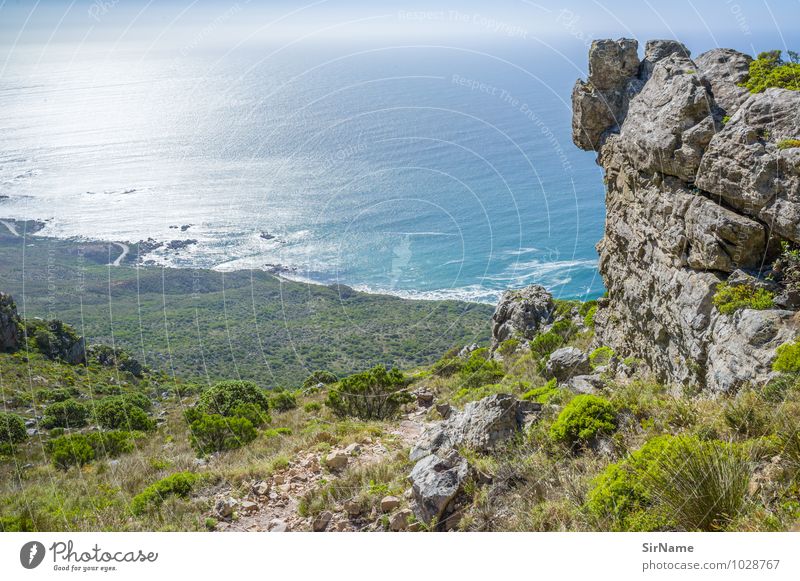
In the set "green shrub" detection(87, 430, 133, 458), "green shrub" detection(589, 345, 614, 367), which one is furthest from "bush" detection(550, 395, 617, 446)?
"green shrub" detection(87, 430, 133, 458)

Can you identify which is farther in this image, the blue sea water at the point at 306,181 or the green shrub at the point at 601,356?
the blue sea water at the point at 306,181

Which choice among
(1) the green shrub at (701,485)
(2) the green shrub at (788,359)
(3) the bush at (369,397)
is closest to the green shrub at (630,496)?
(1) the green shrub at (701,485)

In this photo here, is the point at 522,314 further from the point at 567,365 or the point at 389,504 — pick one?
the point at 389,504

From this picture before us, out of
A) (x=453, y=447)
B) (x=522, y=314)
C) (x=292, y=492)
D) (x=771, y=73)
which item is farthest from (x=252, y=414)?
(x=771, y=73)

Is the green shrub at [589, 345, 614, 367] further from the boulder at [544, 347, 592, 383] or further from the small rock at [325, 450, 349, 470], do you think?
the small rock at [325, 450, 349, 470]

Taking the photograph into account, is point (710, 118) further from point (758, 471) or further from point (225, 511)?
point (225, 511)

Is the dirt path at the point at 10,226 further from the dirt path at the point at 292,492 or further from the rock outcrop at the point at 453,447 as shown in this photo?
the rock outcrop at the point at 453,447
